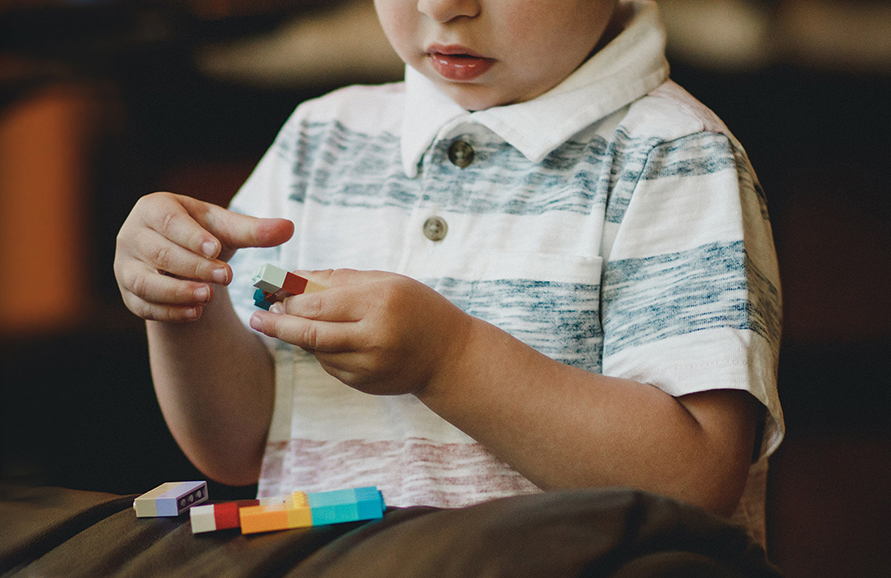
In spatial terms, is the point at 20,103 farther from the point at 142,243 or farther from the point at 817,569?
the point at 817,569

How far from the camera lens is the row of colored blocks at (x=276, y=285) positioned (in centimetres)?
37

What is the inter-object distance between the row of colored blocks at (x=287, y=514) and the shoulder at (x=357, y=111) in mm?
402

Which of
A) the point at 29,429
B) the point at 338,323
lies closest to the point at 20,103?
the point at 29,429

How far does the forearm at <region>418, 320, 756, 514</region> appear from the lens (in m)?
0.41

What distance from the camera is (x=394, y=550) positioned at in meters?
0.23

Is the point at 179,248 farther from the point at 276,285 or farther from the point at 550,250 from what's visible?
the point at 550,250

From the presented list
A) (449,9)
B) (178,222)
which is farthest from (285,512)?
(449,9)

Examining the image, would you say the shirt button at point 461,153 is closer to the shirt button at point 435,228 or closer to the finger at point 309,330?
the shirt button at point 435,228

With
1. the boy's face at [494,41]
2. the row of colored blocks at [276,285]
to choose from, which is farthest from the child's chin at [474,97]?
the row of colored blocks at [276,285]

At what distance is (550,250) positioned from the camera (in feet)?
1.65

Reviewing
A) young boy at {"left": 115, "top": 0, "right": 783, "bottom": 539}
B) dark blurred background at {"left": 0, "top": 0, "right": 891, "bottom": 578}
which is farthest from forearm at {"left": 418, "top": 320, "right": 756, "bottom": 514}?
dark blurred background at {"left": 0, "top": 0, "right": 891, "bottom": 578}

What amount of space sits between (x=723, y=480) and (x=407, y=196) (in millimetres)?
311

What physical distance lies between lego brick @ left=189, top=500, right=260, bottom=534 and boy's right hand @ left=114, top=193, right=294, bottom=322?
0.52ft

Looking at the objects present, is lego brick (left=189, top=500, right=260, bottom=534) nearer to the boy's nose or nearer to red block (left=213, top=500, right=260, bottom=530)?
red block (left=213, top=500, right=260, bottom=530)
